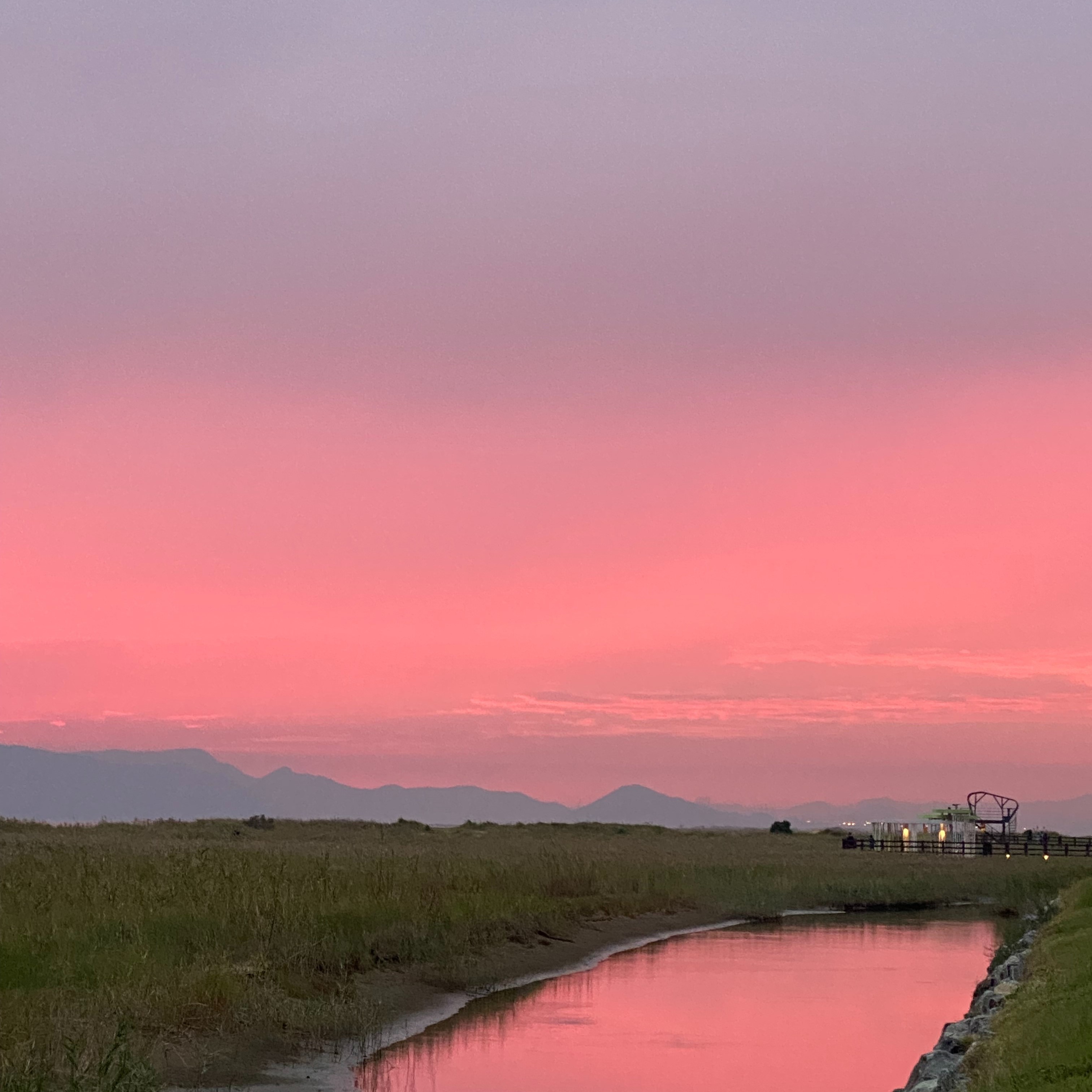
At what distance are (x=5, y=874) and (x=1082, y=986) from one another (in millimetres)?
21612

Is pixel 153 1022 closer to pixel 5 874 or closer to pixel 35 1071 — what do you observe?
pixel 35 1071

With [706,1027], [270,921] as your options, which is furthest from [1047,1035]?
[270,921]

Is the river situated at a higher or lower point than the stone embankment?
lower

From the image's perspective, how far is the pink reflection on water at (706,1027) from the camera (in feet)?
68.4

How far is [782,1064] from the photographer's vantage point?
2238cm

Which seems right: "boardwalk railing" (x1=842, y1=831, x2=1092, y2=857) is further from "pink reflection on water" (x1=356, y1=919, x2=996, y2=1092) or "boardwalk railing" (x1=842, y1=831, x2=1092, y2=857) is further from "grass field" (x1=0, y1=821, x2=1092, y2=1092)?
"pink reflection on water" (x1=356, y1=919, x2=996, y2=1092)

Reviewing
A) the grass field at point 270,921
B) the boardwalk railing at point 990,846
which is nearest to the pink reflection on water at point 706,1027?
the grass field at point 270,921

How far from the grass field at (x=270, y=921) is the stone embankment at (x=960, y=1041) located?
7.97 meters

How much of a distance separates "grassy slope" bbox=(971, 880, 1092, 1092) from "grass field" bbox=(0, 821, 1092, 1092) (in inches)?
310

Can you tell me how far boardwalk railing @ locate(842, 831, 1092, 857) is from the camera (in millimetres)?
78750

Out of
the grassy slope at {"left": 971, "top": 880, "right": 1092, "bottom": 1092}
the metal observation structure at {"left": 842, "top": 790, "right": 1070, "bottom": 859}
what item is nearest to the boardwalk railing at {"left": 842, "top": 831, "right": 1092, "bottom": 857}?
the metal observation structure at {"left": 842, "top": 790, "right": 1070, "bottom": 859}

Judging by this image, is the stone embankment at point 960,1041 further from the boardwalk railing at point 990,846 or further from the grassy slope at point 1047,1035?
the boardwalk railing at point 990,846

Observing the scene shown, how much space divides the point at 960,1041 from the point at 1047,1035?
4396 mm

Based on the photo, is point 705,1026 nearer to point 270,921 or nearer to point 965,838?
point 270,921
